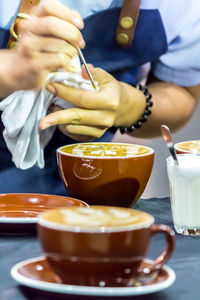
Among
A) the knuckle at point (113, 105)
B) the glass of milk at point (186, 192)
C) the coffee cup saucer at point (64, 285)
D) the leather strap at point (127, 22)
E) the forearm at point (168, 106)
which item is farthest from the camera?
the forearm at point (168, 106)

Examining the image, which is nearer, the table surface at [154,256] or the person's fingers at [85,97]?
the table surface at [154,256]

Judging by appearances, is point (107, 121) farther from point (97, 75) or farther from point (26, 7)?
point (26, 7)

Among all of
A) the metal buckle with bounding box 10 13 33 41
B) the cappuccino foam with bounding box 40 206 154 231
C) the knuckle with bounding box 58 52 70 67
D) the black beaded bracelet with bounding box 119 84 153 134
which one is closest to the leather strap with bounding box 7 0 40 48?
the metal buckle with bounding box 10 13 33 41

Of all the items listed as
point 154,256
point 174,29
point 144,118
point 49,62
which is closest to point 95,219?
point 154,256

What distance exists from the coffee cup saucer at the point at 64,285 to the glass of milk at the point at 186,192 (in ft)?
0.75

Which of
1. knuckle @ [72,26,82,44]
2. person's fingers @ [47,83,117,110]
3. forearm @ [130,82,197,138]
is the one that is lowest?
forearm @ [130,82,197,138]

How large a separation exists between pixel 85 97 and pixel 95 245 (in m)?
0.48

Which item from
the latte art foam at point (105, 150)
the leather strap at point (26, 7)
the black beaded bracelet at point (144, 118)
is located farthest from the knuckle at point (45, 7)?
the black beaded bracelet at point (144, 118)

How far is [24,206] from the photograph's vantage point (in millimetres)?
847

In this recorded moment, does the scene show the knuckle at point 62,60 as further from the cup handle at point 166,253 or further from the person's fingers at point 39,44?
the cup handle at point 166,253

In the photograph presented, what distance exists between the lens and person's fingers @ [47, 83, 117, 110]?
964 mm

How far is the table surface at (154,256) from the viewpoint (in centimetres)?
57

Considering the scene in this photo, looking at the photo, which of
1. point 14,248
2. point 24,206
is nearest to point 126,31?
point 24,206

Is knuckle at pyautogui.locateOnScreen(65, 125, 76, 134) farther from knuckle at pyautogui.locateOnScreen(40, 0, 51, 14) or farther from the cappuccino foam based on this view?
the cappuccino foam
